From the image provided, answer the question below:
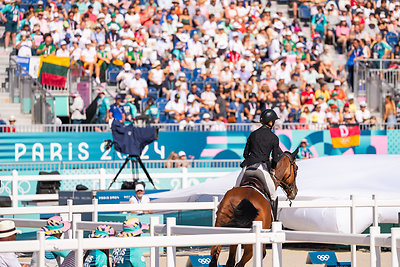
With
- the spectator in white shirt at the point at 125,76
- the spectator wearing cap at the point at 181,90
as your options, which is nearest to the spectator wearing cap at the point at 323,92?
the spectator wearing cap at the point at 181,90

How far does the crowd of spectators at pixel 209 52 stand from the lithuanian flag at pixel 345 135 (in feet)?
2.84

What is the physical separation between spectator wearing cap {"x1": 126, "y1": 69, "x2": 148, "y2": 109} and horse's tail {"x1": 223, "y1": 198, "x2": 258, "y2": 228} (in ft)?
53.3

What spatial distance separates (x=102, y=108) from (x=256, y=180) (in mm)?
14800

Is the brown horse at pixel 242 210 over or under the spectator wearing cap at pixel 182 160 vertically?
under

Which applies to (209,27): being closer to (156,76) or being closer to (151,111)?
(156,76)

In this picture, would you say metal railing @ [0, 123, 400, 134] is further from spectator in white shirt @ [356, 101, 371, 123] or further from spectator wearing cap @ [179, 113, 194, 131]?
spectator in white shirt @ [356, 101, 371, 123]

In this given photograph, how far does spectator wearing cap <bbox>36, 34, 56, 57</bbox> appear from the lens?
2728 centimetres

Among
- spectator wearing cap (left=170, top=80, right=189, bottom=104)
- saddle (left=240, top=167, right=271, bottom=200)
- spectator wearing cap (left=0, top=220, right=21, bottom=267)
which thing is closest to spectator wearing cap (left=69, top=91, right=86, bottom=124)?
spectator wearing cap (left=170, top=80, right=189, bottom=104)

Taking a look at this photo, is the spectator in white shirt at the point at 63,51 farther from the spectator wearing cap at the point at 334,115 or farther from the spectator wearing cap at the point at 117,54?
the spectator wearing cap at the point at 334,115

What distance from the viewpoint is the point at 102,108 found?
2589cm

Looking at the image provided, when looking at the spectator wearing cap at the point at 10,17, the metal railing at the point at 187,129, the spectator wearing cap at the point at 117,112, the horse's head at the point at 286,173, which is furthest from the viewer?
the spectator wearing cap at the point at 10,17

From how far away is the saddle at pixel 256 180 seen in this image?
1148 centimetres

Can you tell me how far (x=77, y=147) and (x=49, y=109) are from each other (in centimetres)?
154

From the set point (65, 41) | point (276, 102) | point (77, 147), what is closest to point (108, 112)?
point (77, 147)
